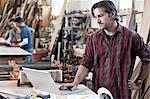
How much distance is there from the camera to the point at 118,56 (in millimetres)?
2139

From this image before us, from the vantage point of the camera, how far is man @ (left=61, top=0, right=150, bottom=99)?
2119 mm

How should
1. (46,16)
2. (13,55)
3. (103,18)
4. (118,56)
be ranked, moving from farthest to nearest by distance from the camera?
(46,16), (13,55), (118,56), (103,18)

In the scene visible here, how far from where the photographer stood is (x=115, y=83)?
2.17 m

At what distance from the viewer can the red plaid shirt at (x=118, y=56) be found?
2127mm

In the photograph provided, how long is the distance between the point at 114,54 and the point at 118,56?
0.10ft

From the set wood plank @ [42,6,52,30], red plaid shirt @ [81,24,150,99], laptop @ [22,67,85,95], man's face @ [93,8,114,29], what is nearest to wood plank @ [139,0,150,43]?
red plaid shirt @ [81,24,150,99]

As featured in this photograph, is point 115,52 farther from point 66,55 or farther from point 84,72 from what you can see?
point 66,55

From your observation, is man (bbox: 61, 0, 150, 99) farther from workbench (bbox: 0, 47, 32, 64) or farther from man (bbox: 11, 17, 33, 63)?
man (bbox: 11, 17, 33, 63)

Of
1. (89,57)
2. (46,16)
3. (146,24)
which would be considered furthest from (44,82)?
(46,16)

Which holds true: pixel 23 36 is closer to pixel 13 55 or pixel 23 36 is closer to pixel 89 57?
pixel 13 55

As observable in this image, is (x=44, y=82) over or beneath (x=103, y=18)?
beneath

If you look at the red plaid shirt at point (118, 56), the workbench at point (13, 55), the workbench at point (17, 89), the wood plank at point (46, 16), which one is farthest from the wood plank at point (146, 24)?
the wood plank at point (46, 16)

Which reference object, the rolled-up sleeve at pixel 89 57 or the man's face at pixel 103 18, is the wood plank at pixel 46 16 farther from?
the man's face at pixel 103 18

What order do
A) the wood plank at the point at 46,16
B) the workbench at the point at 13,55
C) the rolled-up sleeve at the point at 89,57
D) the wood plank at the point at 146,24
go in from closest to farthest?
the rolled-up sleeve at the point at 89,57, the wood plank at the point at 146,24, the workbench at the point at 13,55, the wood plank at the point at 46,16
